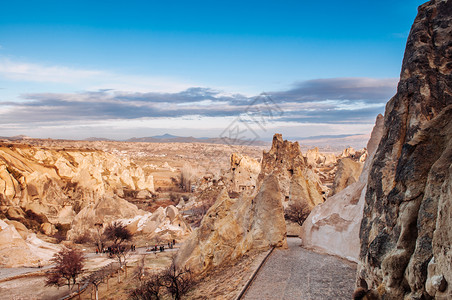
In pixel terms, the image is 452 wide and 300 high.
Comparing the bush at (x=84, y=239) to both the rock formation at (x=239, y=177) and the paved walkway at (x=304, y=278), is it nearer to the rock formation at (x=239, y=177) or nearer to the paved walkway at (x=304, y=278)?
the paved walkway at (x=304, y=278)

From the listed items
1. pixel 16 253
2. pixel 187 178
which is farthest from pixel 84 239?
pixel 187 178

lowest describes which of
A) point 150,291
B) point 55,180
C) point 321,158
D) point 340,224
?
point 321,158

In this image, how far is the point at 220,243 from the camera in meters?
15.5

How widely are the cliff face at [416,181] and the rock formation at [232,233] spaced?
827 cm

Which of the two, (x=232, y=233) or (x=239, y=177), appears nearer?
(x=232, y=233)

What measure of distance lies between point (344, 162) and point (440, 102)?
22.1 meters

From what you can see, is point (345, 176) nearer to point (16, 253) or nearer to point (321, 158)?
point (16, 253)

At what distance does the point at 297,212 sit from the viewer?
1013 inches

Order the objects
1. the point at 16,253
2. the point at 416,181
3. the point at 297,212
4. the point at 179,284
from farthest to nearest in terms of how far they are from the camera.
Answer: the point at 16,253 < the point at 297,212 < the point at 179,284 < the point at 416,181

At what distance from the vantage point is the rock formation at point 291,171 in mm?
27688

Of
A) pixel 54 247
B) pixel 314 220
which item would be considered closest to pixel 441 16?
pixel 314 220

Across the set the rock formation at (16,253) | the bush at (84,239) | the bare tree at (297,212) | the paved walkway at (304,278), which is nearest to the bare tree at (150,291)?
the paved walkway at (304,278)

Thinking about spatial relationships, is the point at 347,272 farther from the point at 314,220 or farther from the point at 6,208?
the point at 6,208

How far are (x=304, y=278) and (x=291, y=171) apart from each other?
25.7m
